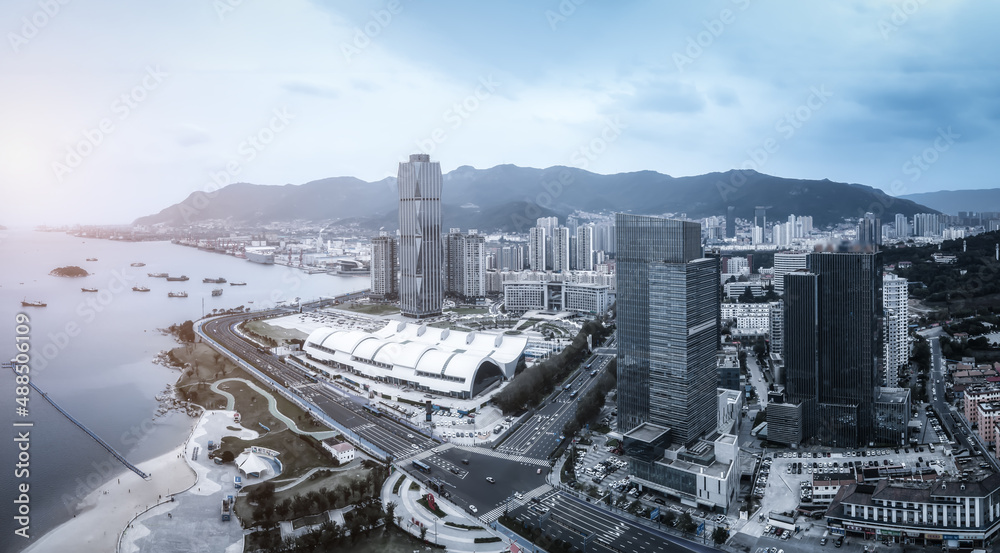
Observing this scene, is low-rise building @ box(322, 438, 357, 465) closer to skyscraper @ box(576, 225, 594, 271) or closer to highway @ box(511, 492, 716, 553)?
highway @ box(511, 492, 716, 553)

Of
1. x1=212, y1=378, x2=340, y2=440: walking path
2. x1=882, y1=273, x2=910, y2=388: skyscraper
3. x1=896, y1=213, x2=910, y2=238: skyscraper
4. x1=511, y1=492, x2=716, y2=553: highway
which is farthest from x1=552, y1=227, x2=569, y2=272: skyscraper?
x1=511, y1=492, x2=716, y2=553: highway

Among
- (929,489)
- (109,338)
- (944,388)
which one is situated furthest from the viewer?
(109,338)

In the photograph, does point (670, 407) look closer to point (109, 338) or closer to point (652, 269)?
point (652, 269)

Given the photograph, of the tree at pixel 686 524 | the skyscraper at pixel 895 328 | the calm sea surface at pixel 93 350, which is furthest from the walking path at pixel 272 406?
the skyscraper at pixel 895 328

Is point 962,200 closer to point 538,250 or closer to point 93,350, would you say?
point 538,250

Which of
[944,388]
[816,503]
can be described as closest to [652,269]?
[816,503]

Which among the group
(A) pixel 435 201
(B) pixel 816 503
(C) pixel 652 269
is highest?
(A) pixel 435 201

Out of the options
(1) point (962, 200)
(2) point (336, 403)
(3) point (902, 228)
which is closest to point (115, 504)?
(2) point (336, 403)
